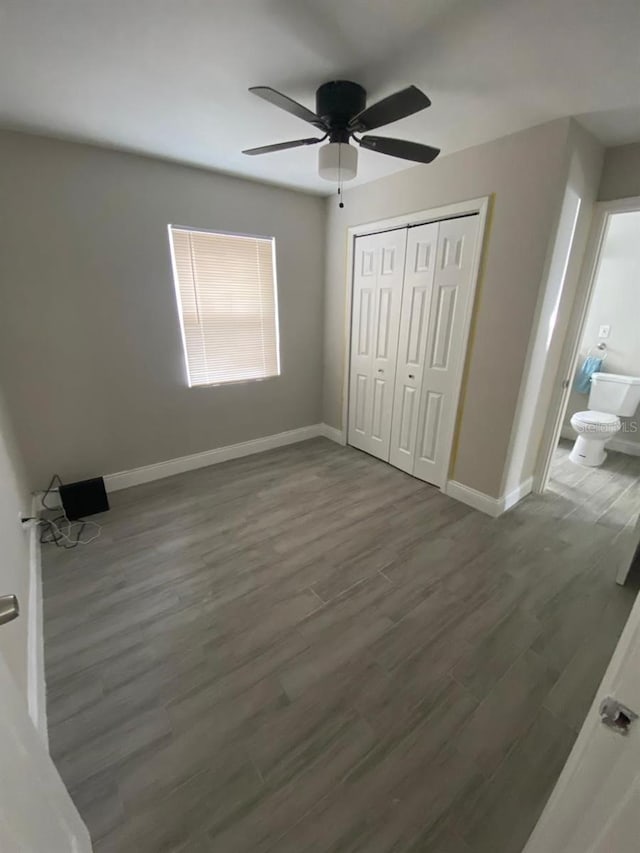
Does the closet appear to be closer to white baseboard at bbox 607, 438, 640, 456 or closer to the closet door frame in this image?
the closet door frame

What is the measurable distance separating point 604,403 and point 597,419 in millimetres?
583

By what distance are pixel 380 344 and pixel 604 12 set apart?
2.19 meters

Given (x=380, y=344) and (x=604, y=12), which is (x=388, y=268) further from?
(x=604, y=12)

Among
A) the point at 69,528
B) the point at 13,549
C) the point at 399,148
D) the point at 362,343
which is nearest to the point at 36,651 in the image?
the point at 13,549

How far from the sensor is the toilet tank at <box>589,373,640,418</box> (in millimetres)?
3486

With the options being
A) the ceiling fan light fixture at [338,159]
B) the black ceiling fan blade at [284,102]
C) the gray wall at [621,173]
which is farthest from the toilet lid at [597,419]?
the black ceiling fan blade at [284,102]

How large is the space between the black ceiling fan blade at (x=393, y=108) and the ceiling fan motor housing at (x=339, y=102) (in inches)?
3.0

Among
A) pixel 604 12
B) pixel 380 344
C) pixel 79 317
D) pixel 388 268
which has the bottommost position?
pixel 380 344

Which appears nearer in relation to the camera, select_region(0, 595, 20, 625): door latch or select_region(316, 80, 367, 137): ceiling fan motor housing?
select_region(0, 595, 20, 625): door latch

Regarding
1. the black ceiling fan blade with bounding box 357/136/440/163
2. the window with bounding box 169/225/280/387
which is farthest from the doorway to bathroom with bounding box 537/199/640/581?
the window with bounding box 169/225/280/387

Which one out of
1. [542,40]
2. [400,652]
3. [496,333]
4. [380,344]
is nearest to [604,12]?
[542,40]

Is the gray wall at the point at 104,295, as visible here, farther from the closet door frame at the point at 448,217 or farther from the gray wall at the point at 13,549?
the closet door frame at the point at 448,217

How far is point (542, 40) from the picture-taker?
135 cm

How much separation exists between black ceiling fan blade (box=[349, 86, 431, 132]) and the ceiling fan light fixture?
3.9 inches
